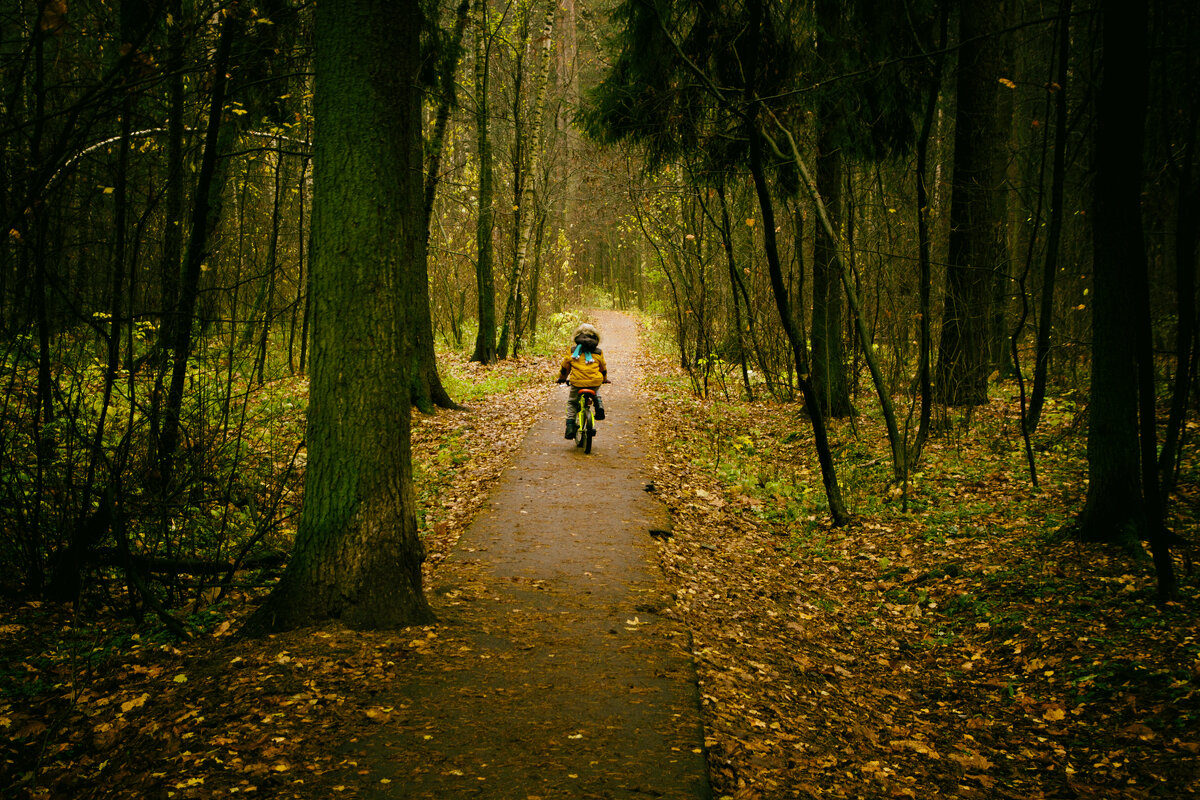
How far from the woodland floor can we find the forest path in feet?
0.54

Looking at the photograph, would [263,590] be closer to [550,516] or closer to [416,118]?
[550,516]

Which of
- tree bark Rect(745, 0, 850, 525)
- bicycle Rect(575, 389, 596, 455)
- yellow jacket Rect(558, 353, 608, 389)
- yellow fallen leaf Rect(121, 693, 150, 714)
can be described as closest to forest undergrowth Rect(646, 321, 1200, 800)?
tree bark Rect(745, 0, 850, 525)

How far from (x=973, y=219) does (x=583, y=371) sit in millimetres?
7423

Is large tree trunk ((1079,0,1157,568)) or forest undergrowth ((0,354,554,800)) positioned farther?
large tree trunk ((1079,0,1157,568))

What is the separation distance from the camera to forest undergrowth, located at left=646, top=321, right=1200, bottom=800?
4270mm

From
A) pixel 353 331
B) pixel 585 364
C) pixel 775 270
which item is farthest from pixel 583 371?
pixel 353 331

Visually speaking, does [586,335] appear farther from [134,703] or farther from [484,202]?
[484,202]

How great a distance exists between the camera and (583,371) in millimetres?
10742

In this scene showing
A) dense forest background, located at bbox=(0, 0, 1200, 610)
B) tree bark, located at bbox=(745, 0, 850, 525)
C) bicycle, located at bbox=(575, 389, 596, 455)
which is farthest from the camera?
bicycle, located at bbox=(575, 389, 596, 455)

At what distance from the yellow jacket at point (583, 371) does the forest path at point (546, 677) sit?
2.72 metres

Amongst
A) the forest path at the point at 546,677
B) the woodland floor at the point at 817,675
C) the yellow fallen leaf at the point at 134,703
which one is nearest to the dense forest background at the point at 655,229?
the woodland floor at the point at 817,675

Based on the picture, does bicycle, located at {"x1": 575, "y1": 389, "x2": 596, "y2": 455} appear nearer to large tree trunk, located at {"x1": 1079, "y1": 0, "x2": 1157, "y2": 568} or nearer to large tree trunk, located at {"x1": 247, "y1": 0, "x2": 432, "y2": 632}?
large tree trunk, located at {"x1": 247, "y1": 0, "x2": 432, "y2": 632}

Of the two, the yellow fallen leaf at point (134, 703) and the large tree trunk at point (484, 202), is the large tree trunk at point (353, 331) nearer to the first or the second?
the yellow fallen leaf at point (134, 703)

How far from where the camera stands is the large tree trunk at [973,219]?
11781mm
